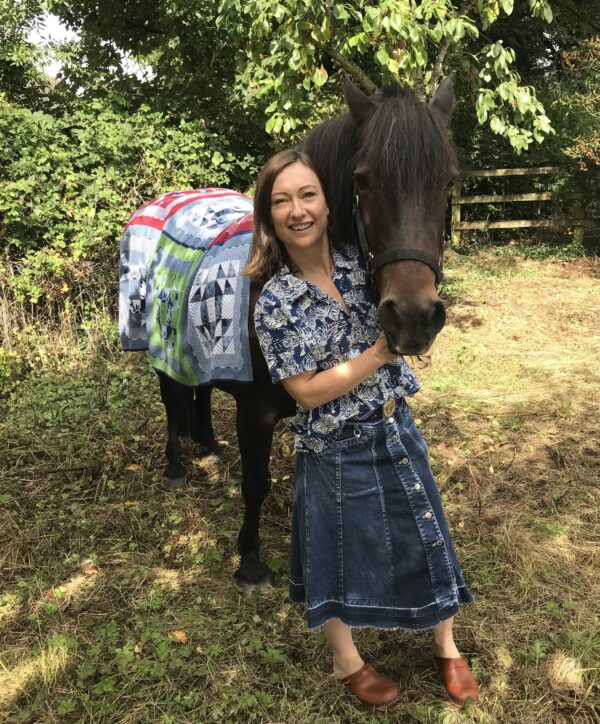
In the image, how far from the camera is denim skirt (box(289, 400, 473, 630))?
1746 mm

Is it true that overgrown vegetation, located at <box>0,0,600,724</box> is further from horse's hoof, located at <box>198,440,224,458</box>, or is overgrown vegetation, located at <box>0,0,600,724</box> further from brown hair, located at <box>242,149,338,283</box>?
brown hair, located at <box>242,149,338,283</box>

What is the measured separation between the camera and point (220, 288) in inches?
90.2

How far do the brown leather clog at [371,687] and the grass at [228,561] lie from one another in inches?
1.8

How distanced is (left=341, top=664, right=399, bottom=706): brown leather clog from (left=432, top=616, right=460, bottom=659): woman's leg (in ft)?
Answer: 0.66

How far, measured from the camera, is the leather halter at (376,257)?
5.07 feet

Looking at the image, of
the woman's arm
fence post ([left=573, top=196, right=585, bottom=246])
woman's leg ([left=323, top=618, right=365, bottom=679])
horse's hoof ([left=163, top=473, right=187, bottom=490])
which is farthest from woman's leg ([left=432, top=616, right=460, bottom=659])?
fence post ([left=573, top=196, right=585, bottom=246])

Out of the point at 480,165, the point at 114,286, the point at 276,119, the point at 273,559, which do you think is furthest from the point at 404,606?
the point at 480,165

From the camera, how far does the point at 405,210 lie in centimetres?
159

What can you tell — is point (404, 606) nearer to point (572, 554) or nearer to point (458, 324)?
point (572, 554)

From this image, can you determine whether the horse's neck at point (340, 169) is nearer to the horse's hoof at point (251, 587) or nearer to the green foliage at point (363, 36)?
the horse's hoof at point (251, 587)

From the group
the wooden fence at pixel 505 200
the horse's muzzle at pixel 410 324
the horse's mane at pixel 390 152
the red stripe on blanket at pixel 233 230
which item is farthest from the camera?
the wooden fence at pixel 505 200

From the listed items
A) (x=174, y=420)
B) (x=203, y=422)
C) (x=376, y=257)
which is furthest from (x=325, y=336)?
(x=203, y=422)

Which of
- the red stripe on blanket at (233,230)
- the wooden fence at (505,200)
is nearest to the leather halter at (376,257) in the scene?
the red stripe on blanket at (233,230)

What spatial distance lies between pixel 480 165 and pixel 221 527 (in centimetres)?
970
